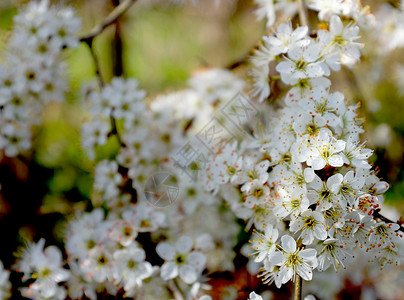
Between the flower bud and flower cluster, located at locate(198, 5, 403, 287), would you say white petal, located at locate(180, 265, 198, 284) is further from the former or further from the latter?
the flower bud

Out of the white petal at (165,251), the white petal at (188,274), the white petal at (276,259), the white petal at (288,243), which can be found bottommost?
the white petal at (188,274)

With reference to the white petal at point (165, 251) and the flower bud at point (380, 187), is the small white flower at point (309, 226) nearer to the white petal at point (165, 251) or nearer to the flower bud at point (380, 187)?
the flower bud at point (380, 187)

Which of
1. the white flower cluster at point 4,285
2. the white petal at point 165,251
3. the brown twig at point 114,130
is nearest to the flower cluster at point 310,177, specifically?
the white petal at point 165,251

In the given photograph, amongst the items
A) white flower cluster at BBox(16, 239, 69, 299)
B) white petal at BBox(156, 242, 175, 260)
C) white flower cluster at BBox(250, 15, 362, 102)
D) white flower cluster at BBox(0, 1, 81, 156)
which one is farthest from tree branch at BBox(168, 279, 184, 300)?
white flower cluster at BBox(0, 1, 81, 156)

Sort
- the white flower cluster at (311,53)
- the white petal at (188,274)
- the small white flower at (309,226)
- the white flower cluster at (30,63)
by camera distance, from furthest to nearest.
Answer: the white flower cluster at (30,63)
the white petal at (188,274)
the white flower cluster at (311,53)
the small white flower at (309,226)

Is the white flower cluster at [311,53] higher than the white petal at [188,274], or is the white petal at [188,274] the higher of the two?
the white flower cluster at [311,53]

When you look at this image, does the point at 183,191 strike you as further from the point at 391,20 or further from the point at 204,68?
the point at 391,20

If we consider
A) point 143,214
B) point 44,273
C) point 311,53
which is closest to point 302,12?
point 311,53

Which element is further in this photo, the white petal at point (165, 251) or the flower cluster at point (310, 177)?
the white petal at point (165, 251)

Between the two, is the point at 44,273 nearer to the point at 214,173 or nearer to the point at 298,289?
the point at 214,173
